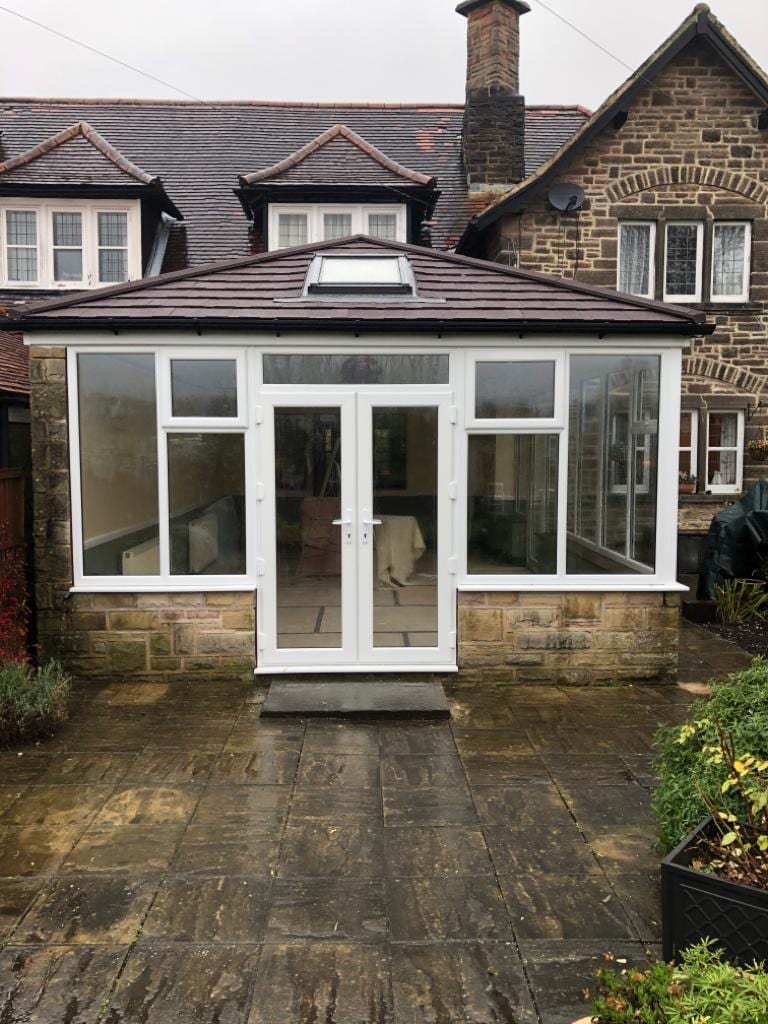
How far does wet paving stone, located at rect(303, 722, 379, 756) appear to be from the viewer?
5.47 metres

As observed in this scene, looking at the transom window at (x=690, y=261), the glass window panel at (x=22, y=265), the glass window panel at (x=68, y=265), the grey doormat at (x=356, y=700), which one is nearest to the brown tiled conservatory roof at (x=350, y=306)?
the grey doormat at (x=356, y=700)

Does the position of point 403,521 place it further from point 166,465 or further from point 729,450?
point 729,450

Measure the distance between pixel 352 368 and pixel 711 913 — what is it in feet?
16.5

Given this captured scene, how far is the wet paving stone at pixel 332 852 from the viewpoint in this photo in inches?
152

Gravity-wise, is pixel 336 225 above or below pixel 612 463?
above

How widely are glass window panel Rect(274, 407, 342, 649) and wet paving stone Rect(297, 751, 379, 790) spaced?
1684 millimetres

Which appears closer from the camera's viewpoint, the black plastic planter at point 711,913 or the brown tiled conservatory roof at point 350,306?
the black plastic planter at point 711,913

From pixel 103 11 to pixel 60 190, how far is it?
406 cm

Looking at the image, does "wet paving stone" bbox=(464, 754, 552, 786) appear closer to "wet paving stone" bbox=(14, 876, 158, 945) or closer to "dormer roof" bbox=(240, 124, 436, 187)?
"wet paving stone" bbox=(14, 876, 158, 945)

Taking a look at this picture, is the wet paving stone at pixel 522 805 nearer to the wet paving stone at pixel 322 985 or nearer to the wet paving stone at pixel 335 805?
the wet paving stone at pixel 335 805

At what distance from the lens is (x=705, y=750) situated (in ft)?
11.0

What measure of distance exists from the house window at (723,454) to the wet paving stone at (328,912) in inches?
405

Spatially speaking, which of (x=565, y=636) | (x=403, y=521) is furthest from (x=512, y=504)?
(x=565, y=636)

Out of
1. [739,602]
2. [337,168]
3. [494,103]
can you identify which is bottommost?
[739,602]
